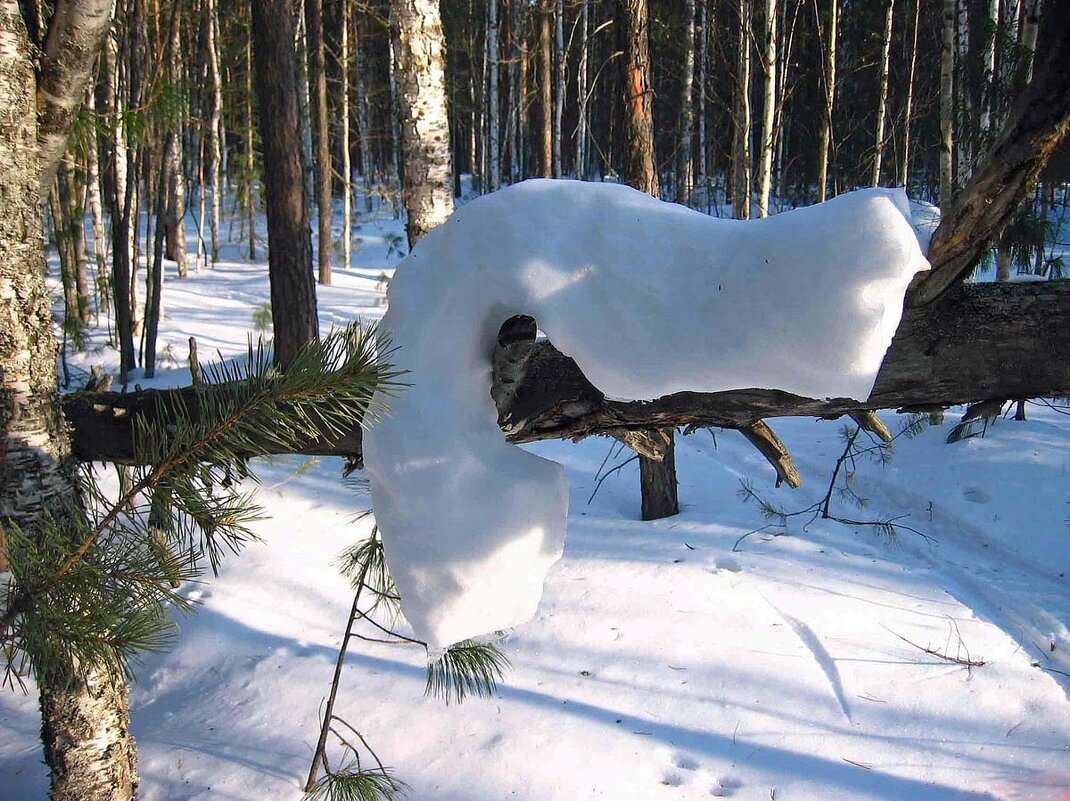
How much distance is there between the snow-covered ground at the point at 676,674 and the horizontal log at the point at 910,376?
3.15ft

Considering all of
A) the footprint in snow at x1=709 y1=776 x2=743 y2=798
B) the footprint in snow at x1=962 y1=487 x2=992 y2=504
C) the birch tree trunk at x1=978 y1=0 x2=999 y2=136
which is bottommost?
the footprint in snow at x1=709 y1=776 x2=743 y2=798

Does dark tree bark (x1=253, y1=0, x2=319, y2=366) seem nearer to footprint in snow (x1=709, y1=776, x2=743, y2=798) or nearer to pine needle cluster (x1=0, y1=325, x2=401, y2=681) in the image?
footprint in snow (x1=709, y1=776, x2=743, y2=798)

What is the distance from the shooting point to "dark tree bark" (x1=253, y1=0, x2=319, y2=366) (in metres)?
6.29

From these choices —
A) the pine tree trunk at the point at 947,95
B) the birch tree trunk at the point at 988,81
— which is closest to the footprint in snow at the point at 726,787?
the birch tree trunk at the point at 988,81

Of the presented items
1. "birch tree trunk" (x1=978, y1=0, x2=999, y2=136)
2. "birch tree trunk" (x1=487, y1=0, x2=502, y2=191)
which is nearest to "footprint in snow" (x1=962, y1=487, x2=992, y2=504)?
"birch tree trunk" (x1=978, y1=0, x2=999, y2=136)

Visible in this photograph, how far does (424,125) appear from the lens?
3.75m

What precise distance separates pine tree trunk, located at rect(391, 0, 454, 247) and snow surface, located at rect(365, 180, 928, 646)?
7.66 feet

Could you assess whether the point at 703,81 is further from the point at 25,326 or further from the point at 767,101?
the point at 25,326

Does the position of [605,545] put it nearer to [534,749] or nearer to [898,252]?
[534,749]

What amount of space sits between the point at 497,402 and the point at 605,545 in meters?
3.23

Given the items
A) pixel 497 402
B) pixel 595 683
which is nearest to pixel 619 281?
pixel 497 402

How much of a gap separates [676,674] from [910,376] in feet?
7.22

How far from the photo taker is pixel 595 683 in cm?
330

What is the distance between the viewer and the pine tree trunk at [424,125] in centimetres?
366
